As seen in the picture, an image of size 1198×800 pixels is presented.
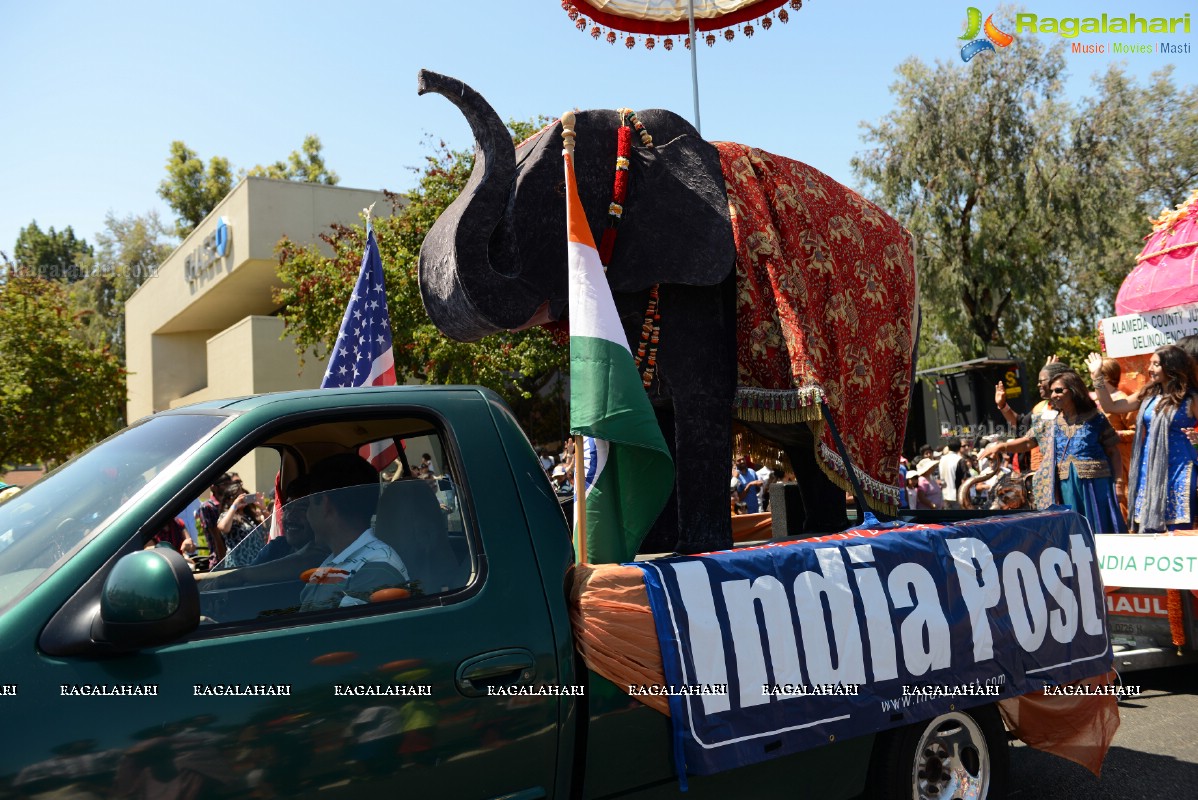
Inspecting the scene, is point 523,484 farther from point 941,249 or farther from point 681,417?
point 941,249

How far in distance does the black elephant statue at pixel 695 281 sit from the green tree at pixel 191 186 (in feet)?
158

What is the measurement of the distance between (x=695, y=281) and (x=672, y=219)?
29 centimetres

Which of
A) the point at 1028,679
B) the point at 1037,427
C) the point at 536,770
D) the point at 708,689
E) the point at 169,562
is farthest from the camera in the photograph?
the point at 1037,427

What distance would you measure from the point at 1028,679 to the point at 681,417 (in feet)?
5.23

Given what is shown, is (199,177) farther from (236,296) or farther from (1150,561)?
(1150,561)

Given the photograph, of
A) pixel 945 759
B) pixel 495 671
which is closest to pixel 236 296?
pixel 945 759

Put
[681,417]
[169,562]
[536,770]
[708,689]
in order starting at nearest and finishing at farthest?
[169,562], [536,770], [708,689], [681,417]

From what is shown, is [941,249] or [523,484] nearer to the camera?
[523,484]

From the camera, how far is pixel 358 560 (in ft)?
8.36

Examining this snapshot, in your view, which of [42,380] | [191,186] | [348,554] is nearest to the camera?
[348,554]

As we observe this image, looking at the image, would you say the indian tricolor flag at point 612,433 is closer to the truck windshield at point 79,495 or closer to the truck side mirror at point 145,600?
the truck windshield at point 79,495

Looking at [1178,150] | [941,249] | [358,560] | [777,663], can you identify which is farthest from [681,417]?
[1178,150]

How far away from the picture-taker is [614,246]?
4039mm

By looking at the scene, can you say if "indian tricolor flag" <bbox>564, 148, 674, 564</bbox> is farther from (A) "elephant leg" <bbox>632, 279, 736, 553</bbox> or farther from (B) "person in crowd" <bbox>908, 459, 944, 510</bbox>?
(B) "person in crowd" <bbox>908, 459, 944, 510</bbox>
